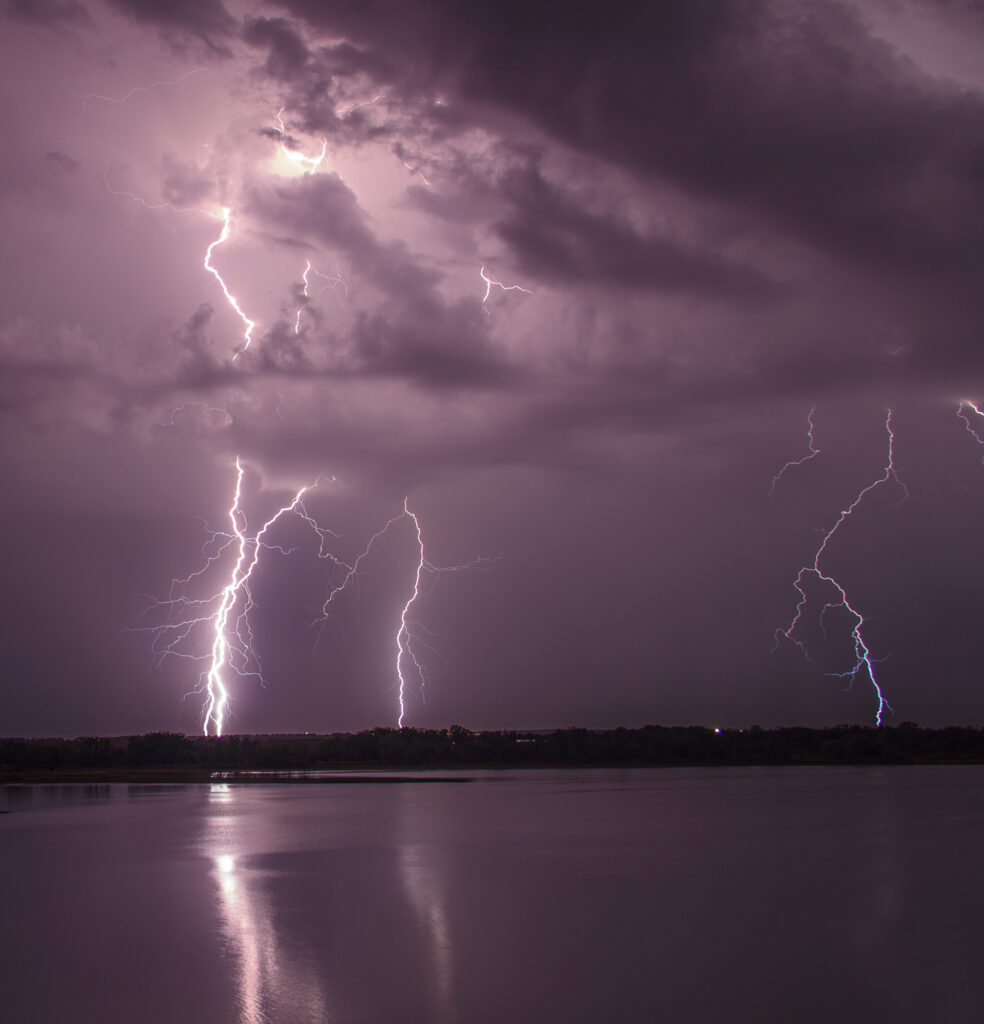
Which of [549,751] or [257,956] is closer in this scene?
[257,956]

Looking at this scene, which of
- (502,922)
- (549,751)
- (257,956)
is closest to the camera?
(257,956)

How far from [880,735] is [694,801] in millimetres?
79023

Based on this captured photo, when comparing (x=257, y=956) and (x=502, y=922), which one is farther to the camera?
(x=502, y=922)

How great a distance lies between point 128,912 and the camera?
2008cm

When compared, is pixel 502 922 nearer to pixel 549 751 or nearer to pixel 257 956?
pixel 257 956

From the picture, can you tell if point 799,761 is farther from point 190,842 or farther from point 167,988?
point 167,988

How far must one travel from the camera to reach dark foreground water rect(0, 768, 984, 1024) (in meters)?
13.0

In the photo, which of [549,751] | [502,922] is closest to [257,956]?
[502,922]

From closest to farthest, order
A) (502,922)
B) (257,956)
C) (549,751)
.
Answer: (257,956) < (502,922) < (549,751)

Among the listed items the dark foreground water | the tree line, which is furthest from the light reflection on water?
the tree line

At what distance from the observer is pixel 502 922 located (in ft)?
58.4

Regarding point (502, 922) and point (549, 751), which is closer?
point (502, 922)

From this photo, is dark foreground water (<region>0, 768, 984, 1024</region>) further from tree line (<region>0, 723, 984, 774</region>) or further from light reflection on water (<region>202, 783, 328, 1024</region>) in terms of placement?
tree line (<region>0, 723, 984, 774</region>)

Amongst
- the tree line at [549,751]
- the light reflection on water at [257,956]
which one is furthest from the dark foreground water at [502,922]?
the tree line at [549,751]
